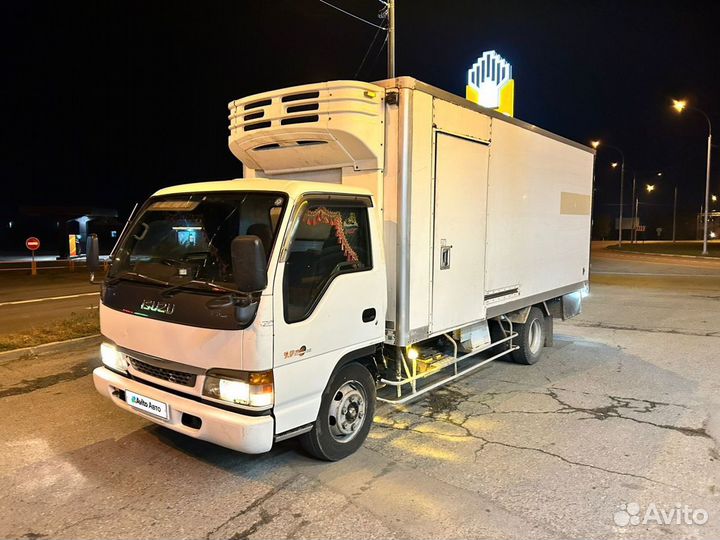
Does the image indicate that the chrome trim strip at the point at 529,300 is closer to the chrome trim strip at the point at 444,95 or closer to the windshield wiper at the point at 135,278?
the chrome trim strip at the point at 444,95

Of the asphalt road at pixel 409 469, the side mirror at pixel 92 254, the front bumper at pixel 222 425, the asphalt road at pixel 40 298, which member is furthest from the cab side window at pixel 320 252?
the asphalt road at pixel 40 298

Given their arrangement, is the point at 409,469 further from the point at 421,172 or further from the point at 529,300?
the point at 529,300

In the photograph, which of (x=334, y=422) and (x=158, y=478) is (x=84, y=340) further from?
(x=334, y=422)

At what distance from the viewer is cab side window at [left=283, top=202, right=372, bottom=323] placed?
3.78 meters

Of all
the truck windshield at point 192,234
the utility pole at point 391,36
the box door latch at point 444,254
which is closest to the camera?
the truck windshield at point 192,234

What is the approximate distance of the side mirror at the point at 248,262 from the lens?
325cm

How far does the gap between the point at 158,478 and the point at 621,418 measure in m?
4.43

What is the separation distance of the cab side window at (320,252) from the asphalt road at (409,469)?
136 cm

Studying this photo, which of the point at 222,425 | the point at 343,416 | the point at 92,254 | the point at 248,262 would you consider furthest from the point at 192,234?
the point at 343,416

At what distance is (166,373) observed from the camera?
3928mm

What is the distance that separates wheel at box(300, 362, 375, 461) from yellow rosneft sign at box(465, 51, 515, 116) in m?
19.5

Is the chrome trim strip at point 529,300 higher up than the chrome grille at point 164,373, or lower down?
higher up

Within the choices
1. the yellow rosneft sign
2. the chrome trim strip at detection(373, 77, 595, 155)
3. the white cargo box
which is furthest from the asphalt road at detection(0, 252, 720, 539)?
the yellow rosneft sign

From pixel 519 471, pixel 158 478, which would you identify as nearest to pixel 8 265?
pixel 158 478
